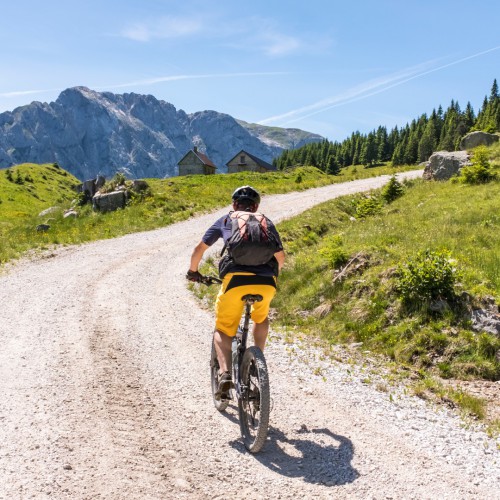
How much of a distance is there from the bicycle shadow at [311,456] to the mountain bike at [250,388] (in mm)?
262

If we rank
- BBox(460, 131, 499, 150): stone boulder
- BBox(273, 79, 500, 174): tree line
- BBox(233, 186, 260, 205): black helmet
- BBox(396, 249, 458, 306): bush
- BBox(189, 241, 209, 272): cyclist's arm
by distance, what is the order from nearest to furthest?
BBox(233, 186, 260, 205): black helmet, BBox(189, 241, 209, 272): cyclist's arm, BBox(396, 249, 458, 306): bush, BBox(460, 131, 499, 150): stone boulder, BBox(273, 79, 500, 174): tree line

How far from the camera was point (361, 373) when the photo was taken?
858cm

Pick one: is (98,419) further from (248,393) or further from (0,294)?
(0,294)

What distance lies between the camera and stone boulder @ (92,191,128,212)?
30891 millimetres

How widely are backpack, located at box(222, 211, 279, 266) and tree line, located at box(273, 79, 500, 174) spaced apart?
113 metres

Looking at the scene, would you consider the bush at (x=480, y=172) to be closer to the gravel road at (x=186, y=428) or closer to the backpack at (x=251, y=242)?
the gravel road at (x=186, y=428)

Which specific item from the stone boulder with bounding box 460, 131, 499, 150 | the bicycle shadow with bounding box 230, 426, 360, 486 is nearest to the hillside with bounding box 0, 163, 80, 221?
the stone boulder with bounding box 460, 131, 499, 150

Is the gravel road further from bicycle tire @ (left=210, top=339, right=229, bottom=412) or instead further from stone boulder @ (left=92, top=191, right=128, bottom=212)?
stone boulder @ (left=92, top=191, right=128, bottom=212)

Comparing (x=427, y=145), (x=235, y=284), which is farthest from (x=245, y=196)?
(x=427, y=145)

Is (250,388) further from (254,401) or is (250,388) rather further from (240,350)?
(240,350)

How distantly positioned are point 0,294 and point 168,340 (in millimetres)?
7087

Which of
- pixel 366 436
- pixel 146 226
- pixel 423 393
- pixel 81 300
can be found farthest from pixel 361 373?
pixel 146 226

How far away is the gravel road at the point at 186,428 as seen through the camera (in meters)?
4.88

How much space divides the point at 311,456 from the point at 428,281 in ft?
19.6
